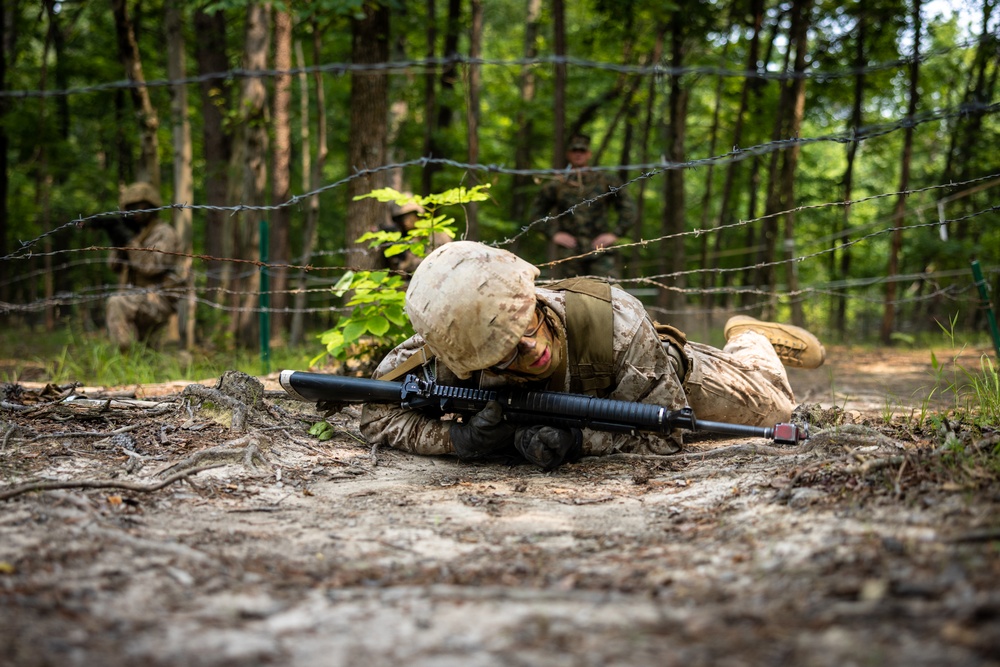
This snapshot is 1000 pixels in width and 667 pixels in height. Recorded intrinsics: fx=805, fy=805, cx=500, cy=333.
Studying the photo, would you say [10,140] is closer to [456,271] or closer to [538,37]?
[538,37]

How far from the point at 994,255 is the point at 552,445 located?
16.4 metres

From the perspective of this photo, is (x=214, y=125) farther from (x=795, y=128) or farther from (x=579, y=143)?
(x=795, y=128)

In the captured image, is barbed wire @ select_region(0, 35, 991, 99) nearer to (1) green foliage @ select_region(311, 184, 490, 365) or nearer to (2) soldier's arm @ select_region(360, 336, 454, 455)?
(1) green foliage @ select_region(311, 184, 490, 365)

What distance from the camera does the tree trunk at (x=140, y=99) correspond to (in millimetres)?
9734

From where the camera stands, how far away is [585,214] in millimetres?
9391

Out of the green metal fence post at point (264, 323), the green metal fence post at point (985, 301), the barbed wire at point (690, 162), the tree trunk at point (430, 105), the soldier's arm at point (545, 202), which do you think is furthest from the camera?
the tree trunk at point (430, 105)

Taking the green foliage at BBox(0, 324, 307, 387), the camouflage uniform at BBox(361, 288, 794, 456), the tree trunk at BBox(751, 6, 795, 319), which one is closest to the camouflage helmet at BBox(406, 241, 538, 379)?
the camouflage uniform at BBox(361, 288, 794, 456)

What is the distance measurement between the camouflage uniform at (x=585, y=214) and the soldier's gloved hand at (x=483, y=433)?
525 centimetres

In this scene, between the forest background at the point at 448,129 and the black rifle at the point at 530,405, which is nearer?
the black rifle at the point at 530,405

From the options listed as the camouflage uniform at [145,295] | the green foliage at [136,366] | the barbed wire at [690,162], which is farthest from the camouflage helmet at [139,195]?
the barbed wire at [690,162]

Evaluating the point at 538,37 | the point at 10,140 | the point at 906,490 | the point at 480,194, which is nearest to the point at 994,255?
the point at 538,37

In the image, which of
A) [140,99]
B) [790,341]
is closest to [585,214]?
[790,341]

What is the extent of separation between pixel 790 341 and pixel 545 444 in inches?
87.1

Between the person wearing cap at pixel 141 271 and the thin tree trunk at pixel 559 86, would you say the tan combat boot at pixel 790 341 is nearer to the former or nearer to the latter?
the thin tree trunk at pixel 559 86
